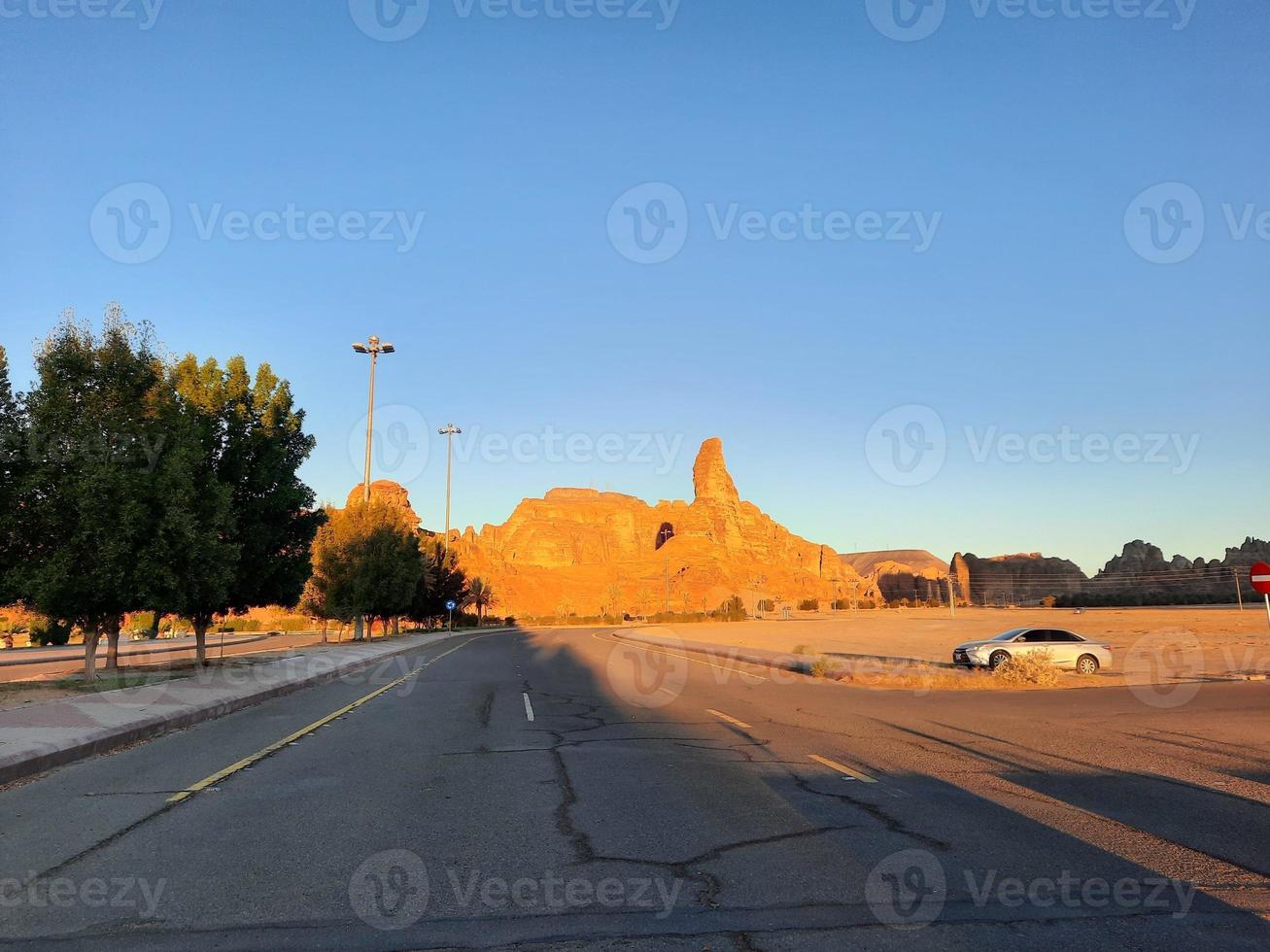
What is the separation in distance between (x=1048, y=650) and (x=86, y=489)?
24.2 metres

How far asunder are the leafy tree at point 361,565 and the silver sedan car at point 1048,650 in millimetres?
34171

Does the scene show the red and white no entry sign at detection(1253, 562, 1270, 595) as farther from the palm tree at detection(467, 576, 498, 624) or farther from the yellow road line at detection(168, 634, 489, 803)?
the palm tree at detection(467, 576, 498, 624)

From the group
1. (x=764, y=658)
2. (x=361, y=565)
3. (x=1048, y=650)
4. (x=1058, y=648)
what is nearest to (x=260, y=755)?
(x=1048, y=650)

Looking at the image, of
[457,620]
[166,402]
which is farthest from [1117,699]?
[457,620]

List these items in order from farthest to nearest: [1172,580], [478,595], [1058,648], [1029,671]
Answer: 1. [1172,580]
2. [478,595]
3. [1058,648]
4. [1029,671]

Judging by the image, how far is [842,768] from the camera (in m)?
9.55

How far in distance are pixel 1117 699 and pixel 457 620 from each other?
8869 cm

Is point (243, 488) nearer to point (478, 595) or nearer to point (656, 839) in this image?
point (656, 839)

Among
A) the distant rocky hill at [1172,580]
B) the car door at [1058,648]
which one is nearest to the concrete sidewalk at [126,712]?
the car door at [1058,648]

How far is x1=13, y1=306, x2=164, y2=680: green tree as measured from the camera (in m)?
18.9

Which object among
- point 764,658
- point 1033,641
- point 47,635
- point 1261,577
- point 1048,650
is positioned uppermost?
point 1261,577

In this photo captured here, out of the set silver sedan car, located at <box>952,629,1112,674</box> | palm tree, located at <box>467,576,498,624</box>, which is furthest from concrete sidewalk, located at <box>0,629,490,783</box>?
palm tree, located at <box>467,576,498,624</box>

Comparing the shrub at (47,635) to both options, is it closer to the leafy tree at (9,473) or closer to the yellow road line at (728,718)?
A: the leafy tree at (9,473)

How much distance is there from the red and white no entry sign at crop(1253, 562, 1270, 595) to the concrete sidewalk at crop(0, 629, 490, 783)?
20717 mm
